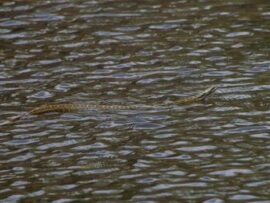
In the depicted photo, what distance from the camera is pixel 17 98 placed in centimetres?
1606

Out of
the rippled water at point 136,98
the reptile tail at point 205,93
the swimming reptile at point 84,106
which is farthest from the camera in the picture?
the reptile tail at point 205,93

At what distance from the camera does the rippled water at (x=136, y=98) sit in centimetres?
1229

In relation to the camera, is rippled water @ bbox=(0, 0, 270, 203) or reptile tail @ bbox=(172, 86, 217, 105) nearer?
rippled water @ bbox=(0, 0, 270, 203)

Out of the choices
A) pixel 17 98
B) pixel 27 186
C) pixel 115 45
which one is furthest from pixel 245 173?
pixel 115 45

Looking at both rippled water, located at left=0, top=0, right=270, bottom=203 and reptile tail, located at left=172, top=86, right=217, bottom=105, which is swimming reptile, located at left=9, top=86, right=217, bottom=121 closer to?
reptile tail, located at left=172, top=86, right=217, bottom=105

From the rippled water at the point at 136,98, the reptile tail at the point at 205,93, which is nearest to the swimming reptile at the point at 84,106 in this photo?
the reptile tail at the point at 205,93

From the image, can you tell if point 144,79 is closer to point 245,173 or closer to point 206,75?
point 206,75

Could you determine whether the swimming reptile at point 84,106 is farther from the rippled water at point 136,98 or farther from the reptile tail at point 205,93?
the rippled water at point 136,98

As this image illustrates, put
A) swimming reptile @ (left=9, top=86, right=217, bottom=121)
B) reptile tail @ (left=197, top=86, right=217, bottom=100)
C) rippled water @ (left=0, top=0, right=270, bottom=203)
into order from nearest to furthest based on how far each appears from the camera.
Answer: rippled water @ (left=0, top=0, right=270, bottom=203) < swimming reptile @ (left=9, top=86, right=217, bottom=121) < reptile tail @ (left=197, top=86, right=217, bottom=100)

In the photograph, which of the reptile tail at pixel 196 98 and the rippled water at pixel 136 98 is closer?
the rippled water at pixel 136 98

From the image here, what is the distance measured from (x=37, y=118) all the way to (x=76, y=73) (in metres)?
2.21

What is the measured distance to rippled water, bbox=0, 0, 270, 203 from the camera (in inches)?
484

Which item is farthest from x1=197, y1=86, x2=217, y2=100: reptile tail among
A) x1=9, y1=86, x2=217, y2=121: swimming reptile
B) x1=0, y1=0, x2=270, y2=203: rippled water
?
x1=0, y1=0, x2=270, y2=203: rippled water

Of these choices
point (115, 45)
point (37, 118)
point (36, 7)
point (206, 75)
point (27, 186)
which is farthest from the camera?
point (36, 7)
